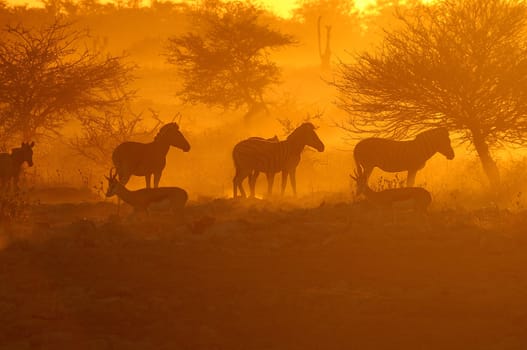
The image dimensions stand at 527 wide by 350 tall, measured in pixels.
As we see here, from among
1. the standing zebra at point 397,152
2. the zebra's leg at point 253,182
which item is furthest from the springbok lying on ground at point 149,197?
the standing zebra at point 397,152

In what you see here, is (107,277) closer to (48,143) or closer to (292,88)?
(48,143)

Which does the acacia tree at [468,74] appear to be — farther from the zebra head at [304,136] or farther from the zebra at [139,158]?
the zebra at [139,158]

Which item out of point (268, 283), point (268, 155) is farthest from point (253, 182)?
point (268, 283)

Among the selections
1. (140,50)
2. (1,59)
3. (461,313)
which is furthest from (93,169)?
(140,50)

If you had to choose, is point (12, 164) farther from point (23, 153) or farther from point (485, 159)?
point (485, 159)

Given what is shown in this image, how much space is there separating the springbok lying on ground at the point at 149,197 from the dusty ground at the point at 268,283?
1.47 feet

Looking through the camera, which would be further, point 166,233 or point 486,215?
point 486,215

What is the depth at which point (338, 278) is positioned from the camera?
33.7 feet

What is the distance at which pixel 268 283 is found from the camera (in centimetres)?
1005

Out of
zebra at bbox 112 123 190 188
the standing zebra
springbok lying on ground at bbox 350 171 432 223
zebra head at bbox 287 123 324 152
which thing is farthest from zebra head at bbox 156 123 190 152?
springbok lying on ground at bbox 350 171 432 223

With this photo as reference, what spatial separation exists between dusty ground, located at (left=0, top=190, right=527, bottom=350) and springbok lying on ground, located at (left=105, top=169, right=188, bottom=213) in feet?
1.47

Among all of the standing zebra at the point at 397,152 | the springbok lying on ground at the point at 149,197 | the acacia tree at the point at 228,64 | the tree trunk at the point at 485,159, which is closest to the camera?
the springbok lying on ground at the point at 149,197

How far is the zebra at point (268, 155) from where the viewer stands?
18141 millimetres

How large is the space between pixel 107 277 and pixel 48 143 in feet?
74.4
